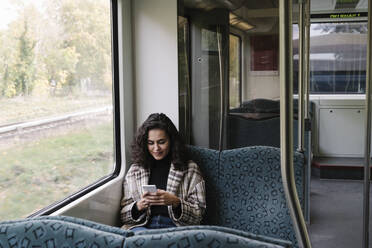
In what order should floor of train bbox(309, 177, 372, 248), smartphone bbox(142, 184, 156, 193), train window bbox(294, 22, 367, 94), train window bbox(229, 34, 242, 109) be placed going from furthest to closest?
train window bbox(294, 22, 367, 94) < floor of train bbox(309, 177, 372, 248) < train window bbox(229, 34, 242, 109) < smartphone bbox(142, 184, 156, 193)

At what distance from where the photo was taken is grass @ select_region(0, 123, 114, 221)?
5.25ft

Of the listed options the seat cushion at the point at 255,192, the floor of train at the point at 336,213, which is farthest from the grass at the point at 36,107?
the floor of train at the point at 336,213

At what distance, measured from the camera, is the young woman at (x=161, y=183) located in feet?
7.24

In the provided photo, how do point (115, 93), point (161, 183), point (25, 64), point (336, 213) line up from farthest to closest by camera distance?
point (336, 213)
point (115, 93)
point (161, 183)
point (25, 64)

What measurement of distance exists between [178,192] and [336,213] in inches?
84.2

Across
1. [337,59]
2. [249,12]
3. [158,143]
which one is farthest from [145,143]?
[337,59]

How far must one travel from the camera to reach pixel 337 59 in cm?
579

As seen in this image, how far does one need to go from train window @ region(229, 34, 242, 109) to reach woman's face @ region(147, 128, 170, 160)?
74 cm

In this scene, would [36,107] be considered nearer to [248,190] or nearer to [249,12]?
[248,190]

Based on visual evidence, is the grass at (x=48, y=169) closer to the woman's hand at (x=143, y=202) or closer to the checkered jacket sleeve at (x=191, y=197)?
the woman's hand at (x=143, y=202)

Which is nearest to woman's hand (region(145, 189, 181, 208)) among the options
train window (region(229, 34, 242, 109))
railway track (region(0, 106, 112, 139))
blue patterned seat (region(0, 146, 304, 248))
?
blue patterned seat (region(0, 146, 304, 248))

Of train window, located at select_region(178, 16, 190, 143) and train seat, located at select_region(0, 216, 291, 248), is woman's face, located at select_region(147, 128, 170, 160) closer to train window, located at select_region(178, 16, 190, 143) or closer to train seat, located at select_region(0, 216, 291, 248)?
train window, located at select_region(178, 16, 190, 143)

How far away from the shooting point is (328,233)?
3377mm

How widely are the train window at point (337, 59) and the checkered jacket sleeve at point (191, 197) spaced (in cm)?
398
